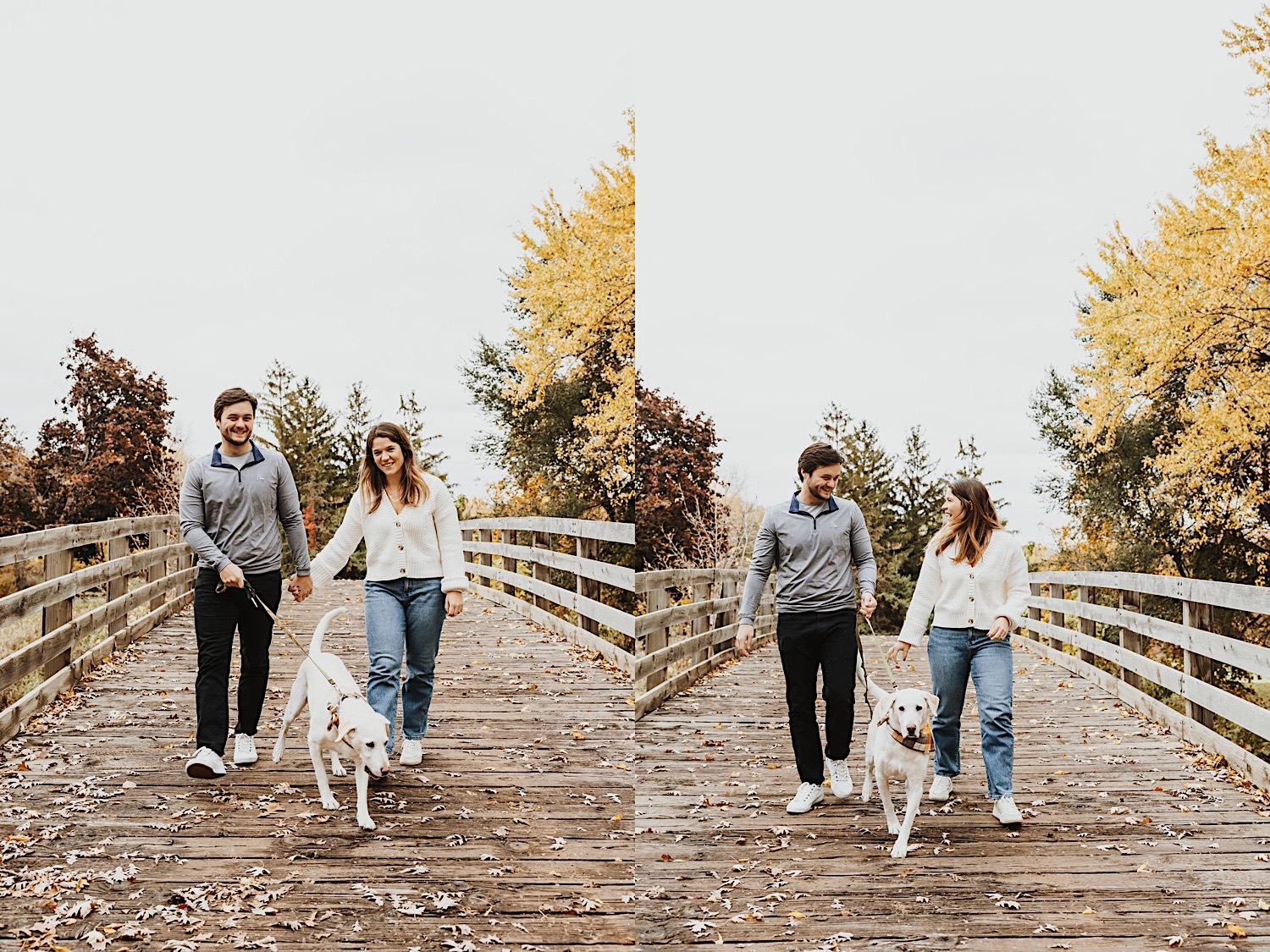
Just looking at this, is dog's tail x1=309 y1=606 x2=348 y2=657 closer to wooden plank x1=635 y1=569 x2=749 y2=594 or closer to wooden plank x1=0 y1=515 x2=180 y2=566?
wooden plank x1=0 y1=515 x2=180 y2=566

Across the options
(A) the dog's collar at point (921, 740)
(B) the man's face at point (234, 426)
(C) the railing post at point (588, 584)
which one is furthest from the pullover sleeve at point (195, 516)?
(A) the dog's collar at point (921, 740)

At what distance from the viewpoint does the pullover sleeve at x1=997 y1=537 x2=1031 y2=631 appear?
9.95 ft

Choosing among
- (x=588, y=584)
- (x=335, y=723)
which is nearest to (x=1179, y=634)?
(x=588, y=584)

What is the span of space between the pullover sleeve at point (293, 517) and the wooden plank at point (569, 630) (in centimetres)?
71

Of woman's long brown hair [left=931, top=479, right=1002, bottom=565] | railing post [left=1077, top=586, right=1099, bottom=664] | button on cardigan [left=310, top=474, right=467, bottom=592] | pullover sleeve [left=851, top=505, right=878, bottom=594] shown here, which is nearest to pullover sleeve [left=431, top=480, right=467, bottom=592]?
→ button on cardigan [left=310, top=474, right=467, bottom=592]

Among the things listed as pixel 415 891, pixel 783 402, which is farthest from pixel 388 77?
pixel 415 891

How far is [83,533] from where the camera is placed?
291cm

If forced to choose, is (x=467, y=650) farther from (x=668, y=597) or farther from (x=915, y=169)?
(x=915, y=169)

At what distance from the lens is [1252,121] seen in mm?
3154

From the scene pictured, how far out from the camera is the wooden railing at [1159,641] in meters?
3.07

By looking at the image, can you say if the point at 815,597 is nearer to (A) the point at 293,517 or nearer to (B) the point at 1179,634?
(B) the point at 1179,634

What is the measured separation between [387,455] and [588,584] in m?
0.90

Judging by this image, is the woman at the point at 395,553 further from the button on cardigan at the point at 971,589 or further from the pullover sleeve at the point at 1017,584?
the pullover sleeve at the point at 1017,584

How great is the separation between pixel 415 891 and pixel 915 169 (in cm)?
278
